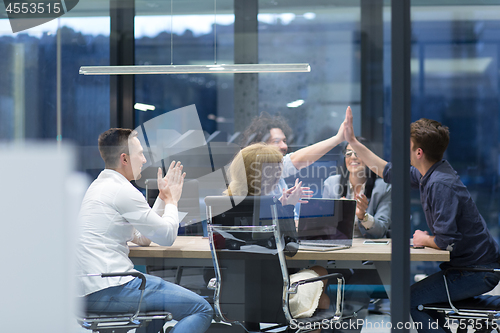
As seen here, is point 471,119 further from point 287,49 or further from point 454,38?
point 287,49

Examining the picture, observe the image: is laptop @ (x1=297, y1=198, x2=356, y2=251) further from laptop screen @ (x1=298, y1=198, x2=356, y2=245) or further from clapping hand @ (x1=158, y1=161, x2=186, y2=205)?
clapping hand @ (x1=158, y1=161, x2=186, y2=205)

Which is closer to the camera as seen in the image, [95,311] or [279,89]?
[95,311]

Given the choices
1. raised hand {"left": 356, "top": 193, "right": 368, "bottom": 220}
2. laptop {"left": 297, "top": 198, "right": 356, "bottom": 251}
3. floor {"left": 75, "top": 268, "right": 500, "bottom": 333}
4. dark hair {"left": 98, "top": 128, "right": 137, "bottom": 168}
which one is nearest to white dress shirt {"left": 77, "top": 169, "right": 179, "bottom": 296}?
dark hair {"left": 98, "top": 128, "right": 137, "bottom": 168}

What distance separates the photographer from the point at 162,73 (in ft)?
12.1

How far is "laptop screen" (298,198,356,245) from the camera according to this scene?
257 cm

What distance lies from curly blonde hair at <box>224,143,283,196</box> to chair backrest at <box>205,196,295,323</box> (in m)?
0.09

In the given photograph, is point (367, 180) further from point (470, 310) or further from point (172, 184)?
point (172, 184)

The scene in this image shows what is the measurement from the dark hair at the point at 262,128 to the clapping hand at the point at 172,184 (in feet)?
1.57

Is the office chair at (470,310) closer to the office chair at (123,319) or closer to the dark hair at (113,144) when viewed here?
the office chair at (123,319)

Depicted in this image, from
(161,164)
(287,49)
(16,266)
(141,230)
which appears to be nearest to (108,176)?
(141,230)

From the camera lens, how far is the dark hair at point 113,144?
2.52 meters

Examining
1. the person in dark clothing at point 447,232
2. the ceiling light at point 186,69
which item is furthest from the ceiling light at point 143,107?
the person in dark clothing at point 447,232

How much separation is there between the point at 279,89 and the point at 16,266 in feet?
11.5

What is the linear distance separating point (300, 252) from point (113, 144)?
1300 mm
